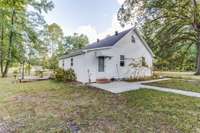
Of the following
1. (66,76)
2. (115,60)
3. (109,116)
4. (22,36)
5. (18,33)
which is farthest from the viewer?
(22,36)

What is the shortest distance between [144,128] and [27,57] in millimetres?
23198

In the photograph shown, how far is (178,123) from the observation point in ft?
15.1

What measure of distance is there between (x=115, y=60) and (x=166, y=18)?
32.5ft

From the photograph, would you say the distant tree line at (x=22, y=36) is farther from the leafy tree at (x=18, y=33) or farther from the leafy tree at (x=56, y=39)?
the leafy tree at (x=56, y=39)

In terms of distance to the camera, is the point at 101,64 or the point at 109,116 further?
the point at 101,64

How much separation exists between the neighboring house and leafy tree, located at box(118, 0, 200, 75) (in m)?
3.27

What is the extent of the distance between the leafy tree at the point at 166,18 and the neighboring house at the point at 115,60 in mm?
3265

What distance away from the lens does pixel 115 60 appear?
591 inches

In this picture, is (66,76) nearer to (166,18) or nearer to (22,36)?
(22,36)

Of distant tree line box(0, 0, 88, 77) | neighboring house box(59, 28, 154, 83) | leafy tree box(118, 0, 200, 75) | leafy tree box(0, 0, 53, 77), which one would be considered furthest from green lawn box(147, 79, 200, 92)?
leafy tree box(0, 0, 53, 77)

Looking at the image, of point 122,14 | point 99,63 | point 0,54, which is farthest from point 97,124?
point 0,54

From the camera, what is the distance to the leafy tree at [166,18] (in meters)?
16.9

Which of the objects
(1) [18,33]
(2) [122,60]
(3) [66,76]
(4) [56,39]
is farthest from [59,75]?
(4) [56,39]

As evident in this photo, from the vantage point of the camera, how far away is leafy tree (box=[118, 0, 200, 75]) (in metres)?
16.9
